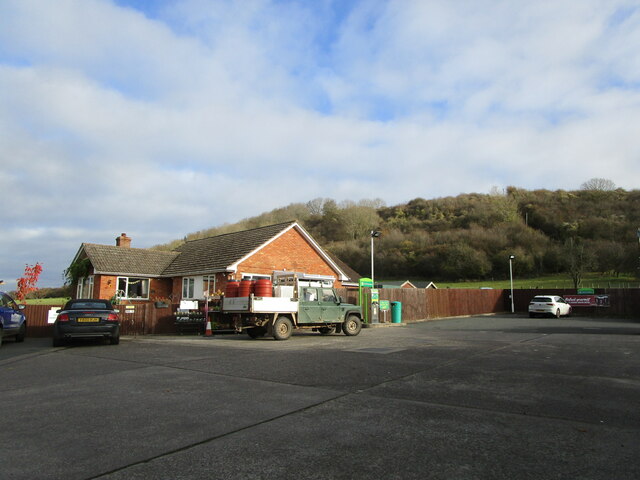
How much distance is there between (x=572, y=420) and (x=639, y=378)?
148 inches

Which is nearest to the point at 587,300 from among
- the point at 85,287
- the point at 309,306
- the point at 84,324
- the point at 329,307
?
the point at 329,307

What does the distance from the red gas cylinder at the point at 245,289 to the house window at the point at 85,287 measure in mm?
15248

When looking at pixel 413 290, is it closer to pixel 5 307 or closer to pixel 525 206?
pixel 5 307

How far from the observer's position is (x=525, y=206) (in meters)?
78.4

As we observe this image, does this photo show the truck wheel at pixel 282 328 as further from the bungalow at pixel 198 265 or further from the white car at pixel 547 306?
the white car at pixel 547 306

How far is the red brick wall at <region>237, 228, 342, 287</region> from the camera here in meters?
25.6

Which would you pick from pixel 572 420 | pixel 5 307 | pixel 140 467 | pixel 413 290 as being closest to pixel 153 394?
pixel 140 467

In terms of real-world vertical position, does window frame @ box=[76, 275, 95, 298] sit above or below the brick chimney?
below

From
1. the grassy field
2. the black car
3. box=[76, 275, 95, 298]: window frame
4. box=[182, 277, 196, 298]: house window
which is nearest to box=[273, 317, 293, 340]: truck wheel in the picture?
the black car

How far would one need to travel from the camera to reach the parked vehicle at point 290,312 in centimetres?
1565

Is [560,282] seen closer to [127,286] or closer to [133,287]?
[133,287]

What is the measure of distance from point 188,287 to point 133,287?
3934mm

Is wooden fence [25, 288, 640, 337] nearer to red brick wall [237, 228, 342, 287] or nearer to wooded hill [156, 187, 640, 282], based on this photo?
red brick wall [237, 228, 342, 287]

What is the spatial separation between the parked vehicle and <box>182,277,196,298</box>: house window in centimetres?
1069
